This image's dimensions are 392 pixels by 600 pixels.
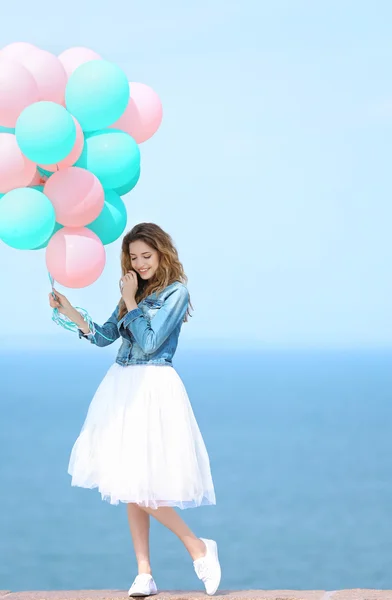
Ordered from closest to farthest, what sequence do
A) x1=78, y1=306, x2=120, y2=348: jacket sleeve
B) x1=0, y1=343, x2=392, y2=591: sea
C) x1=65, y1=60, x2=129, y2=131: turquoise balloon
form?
x1=65, y1=60, x2=129, y2=131: turquoise balloon, x1=78, y1=306, x2=120, y2=348: jacket sleeve, x1=0, y1=343, x2=392, y2=591: sea

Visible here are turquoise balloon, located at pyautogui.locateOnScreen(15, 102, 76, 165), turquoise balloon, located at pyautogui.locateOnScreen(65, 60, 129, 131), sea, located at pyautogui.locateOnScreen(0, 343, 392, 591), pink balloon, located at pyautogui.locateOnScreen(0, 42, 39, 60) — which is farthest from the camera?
sea, located at pyautogui.locateOnScreen(0, 343, 392, 591)

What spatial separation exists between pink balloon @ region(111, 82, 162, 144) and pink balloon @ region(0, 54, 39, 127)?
37 centimetres

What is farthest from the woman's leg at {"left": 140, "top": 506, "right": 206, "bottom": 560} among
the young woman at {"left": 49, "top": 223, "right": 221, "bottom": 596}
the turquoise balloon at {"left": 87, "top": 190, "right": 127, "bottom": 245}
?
the turquoise balloon at {"left": 87, "top": 190, "right": 127, "bottom": 245}

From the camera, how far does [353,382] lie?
281ft

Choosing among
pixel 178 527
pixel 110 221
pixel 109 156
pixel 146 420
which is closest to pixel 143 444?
pixel 146 420

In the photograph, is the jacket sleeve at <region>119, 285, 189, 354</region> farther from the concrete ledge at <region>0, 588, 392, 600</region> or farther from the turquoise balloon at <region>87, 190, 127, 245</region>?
the concrete ledge at <region>0, 588, 392, 600</region>

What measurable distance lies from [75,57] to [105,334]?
3.35ft

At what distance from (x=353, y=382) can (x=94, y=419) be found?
273ft

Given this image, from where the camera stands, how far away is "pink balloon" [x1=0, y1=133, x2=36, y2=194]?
337cm

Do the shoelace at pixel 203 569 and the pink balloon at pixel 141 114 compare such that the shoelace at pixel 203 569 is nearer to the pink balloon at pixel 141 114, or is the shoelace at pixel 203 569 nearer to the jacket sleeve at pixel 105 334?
the jacket sleeve at pixel 105 334

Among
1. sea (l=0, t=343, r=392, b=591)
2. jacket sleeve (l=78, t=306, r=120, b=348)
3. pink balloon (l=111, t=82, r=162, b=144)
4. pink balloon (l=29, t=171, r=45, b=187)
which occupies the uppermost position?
pink balloon (l=111, t=82, r=162, b=144)

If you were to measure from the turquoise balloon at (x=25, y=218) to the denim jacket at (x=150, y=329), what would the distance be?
447 millimetres

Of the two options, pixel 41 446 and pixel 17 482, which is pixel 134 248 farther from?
pixel 41 446

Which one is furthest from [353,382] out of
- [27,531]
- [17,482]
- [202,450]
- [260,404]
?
[202,450]
